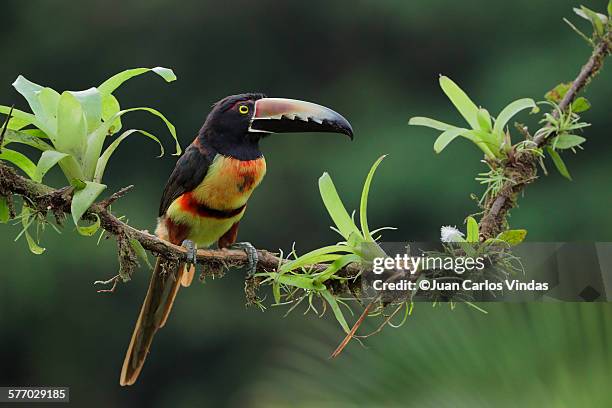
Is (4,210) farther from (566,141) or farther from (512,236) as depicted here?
(566,141)

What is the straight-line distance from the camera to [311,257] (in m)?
1.35

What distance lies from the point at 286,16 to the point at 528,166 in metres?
4.55

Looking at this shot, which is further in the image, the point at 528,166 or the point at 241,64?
the point at 241,64

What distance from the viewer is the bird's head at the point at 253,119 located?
6.05 feet

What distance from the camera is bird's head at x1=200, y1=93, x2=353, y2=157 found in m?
1.84

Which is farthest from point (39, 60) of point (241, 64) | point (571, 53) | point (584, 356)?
point (584, 356)

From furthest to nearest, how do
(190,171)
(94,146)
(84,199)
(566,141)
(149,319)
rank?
(190,171)
(149,319)
(566,141)
(94,146)
(84,199)

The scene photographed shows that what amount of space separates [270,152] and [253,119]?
3.51 m

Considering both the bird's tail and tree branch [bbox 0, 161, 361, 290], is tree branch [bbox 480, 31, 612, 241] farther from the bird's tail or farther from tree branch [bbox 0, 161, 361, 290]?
the bird's tail

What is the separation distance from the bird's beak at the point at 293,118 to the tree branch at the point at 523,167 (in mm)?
362

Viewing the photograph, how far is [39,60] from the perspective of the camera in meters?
5.53

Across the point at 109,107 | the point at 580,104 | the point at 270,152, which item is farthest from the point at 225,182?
the point at 270,152

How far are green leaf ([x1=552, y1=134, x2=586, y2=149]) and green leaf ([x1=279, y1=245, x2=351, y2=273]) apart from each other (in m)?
0.42

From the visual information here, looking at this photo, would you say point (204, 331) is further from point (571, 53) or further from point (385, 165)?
point (571, 53)
